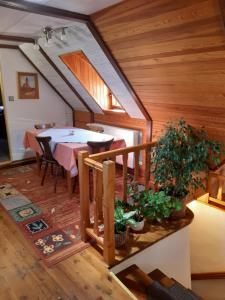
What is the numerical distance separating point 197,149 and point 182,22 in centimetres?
122

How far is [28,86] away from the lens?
4934 millimetres

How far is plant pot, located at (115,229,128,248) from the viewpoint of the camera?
89.3 inches

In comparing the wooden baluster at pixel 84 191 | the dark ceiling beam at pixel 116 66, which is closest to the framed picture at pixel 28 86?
the dark ceiling beam at pixel 116 66

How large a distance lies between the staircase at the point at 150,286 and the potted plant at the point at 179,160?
0.82 metres

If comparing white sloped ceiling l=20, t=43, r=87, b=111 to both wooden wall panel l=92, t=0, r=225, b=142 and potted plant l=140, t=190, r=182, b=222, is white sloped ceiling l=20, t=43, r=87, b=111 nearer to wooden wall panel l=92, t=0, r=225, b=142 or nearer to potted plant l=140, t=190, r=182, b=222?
wooden wall panel l=92, t=0, r=225, b=142

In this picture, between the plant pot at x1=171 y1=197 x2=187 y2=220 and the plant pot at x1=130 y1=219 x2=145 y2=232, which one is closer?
the plant pot at x1=130 y1=219 x2=145 y2=232

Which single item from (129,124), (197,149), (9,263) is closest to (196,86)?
(197,149)

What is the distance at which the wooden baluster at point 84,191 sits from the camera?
236 centimetres

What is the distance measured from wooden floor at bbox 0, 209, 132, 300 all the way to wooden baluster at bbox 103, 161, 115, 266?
15 centimetres

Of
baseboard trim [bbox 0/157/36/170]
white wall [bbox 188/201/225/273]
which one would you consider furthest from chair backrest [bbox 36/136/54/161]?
white wall [bbox 188/201/225/273]

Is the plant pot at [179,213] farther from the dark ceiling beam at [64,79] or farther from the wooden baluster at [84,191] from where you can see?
the dark ceiling beam at [64,79]

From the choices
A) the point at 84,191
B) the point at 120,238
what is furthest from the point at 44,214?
the point at 120,238

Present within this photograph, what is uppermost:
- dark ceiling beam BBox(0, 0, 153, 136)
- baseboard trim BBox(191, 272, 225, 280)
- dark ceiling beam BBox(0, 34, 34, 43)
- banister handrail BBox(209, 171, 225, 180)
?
dark ceiling beam BBox(0, 34, 34, 43)

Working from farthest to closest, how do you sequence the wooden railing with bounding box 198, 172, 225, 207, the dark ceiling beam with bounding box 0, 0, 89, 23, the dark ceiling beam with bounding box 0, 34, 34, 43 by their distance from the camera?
1. the dark ceiling beam with bounding box 0, 34, 34, 43
2. the wooden railing with bounding box 198, 172, 225, 207
3. the dark ceiling beam with bounding box 0, 0, 89, 23
